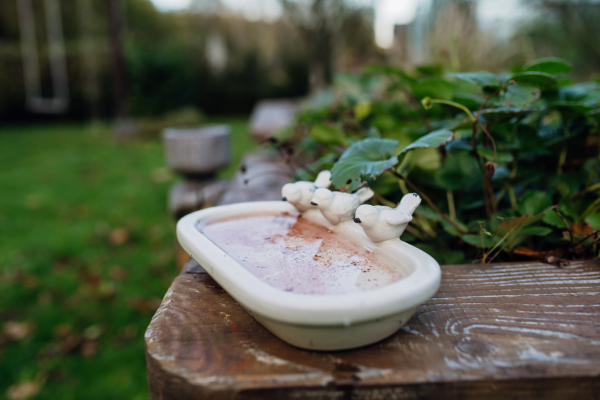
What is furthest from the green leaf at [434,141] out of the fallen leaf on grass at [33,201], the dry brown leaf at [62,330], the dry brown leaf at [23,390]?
the fallen leaf on grass at [33,201]

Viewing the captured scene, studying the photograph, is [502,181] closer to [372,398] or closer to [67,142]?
[372,398]

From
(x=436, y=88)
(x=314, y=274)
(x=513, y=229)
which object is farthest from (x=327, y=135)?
(x=314, y=274)

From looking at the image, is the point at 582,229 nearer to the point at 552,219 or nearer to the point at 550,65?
the point at 552,219

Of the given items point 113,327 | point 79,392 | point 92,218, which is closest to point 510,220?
point 79,392

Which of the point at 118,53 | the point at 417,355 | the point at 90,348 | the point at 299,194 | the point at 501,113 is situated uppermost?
the point at 118,53

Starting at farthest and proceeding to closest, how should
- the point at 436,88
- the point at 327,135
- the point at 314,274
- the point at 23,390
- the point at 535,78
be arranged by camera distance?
the point at 23,390 → the point at 327,135 → the point at 436,88 → the point at 535,78 → the point at 314,274
